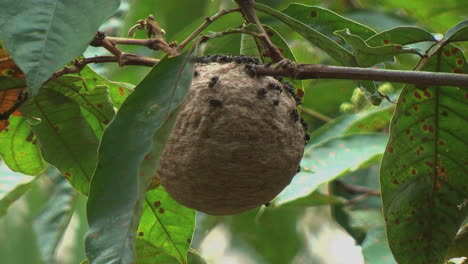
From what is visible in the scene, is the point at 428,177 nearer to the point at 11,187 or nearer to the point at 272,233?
the point at 11,187

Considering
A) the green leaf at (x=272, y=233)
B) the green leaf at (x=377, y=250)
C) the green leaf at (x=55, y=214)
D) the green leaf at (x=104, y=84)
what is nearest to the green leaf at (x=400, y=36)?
the green leaf at (x=104, y=84)

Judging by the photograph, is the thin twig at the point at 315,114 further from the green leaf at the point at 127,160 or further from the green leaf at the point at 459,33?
the green leaf at the point at 127,160

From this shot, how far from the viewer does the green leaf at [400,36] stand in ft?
5.29

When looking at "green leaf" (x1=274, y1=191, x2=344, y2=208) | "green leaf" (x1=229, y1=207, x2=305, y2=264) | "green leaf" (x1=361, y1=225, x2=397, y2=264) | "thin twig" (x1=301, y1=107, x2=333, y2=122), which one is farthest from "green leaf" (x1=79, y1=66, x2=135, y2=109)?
"green leaf" (x1=229, y1=207, x2=305, y2=264)

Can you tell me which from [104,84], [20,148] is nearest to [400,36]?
[104,84]

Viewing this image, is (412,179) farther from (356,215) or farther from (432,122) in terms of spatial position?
(356,215)

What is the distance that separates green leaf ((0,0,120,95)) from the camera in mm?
1153

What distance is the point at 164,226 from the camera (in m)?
1.76

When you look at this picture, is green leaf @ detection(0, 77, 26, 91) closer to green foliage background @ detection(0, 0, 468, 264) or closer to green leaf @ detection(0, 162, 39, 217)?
green foliage background @ detection(0, 0, 468, 264)

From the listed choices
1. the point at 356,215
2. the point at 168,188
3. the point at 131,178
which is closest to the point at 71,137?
the point at 168,188

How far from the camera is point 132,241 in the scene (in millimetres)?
1205

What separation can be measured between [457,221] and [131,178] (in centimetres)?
80

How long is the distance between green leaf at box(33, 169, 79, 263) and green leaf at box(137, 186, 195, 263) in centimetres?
68

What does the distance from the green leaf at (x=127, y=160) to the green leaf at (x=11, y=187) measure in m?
0.96
